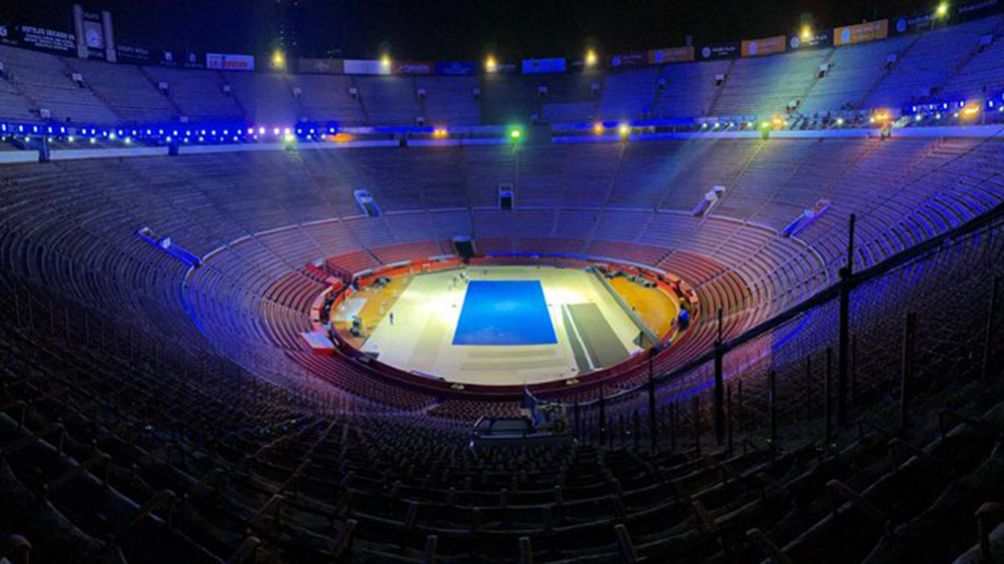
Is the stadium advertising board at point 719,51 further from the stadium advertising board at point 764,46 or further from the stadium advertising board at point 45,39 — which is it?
the stadium advertising board at point 45,39

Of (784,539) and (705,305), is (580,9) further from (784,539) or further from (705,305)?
(784,539)

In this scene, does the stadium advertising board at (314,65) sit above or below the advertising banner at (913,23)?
above

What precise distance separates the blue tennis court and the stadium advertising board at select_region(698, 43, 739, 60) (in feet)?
84.9

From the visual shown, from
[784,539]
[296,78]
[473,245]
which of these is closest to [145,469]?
[784,539]

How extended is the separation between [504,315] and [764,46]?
31.8 m

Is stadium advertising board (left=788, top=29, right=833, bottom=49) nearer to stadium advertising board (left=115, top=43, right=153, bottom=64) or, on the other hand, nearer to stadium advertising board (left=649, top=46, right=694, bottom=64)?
stadium advertising board (left=649, top=46, right=694, bottom=64)

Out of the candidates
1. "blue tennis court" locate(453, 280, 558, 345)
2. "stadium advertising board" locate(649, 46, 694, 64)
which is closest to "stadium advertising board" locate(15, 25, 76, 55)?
"blue tennis court" locate(453, 280, 558, 345)

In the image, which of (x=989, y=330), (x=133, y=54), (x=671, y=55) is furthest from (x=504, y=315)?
(x=133, y=54)

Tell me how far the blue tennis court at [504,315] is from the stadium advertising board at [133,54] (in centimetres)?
2797

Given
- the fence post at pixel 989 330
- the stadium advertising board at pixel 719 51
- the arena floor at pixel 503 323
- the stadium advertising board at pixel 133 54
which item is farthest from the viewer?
the stadium advertising board at pixel 719 51

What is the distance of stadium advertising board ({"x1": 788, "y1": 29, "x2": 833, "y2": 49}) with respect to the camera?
42469mm

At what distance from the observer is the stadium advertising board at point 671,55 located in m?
48.7

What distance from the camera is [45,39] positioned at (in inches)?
1433

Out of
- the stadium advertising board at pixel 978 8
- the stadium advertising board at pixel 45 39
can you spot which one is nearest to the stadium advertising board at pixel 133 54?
the stadium advertising board at pixel 45 39
